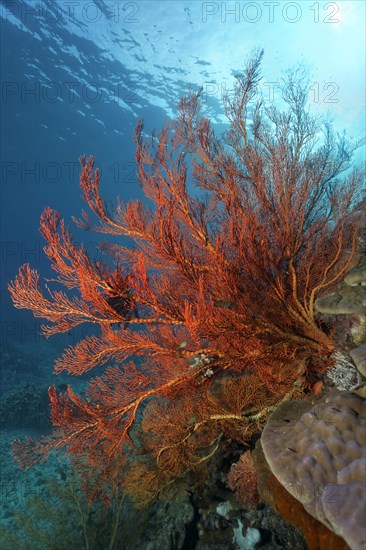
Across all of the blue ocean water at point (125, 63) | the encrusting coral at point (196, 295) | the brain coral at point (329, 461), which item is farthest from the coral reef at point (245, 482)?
the blue ocean water at point (125, 63)

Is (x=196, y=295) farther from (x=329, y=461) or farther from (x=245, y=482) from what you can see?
(x=245, y=482)

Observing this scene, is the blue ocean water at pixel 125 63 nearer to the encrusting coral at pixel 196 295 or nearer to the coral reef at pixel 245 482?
the encrusting coral at pixel 196 295

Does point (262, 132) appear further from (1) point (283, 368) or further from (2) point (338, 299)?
(1) point (283, 368)

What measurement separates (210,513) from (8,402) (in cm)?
1015

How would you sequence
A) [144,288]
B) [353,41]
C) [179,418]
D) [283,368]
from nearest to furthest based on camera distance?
[144,288]
[283,368]
[179,418]
[353,41]

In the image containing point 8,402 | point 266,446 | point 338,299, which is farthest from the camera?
point 8,402

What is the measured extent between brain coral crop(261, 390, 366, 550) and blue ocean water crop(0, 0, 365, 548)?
9.87 metres

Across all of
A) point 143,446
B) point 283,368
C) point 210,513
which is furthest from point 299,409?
point 143,446

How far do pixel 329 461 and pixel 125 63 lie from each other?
2986cm

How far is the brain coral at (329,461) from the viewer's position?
79.3 inches

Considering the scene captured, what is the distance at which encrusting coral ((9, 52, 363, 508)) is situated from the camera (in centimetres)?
362

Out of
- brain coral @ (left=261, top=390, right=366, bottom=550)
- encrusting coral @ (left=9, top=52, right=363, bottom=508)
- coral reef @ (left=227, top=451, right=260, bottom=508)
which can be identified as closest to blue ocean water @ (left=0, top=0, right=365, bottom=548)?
encrusting coral @ (left=9, top=52, right=363, bottom=508)

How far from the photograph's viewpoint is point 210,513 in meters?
4.11

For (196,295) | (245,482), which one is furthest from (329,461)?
(196,295)
